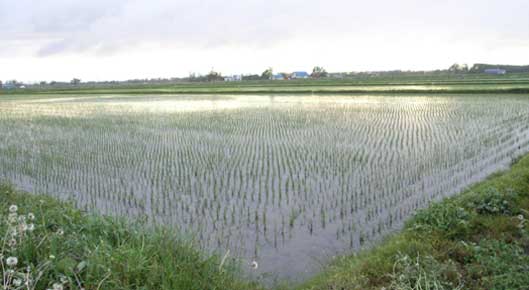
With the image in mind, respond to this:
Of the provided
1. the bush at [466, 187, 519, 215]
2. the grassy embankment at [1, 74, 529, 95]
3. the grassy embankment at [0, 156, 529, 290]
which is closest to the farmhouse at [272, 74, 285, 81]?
the grassy embankment at [1, 74, 529, 95]

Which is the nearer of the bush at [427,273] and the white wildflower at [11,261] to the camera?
the white wildflower at [11,261]

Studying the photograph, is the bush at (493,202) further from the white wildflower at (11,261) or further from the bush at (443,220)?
the white wildflower at (11,261)

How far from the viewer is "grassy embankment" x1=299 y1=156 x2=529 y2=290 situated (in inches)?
120

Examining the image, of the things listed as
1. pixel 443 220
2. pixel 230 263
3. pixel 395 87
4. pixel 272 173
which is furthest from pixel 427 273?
pixel 395 87

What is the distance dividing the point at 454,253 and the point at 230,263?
2.24 m

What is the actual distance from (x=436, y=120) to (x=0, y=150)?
599 inches

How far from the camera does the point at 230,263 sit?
3691 mm

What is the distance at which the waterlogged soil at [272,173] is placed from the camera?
5.02 m

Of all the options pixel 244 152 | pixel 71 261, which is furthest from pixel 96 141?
pixel 71 261

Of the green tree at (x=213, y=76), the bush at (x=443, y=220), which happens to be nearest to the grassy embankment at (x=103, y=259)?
the bush at (x=443, y=220)

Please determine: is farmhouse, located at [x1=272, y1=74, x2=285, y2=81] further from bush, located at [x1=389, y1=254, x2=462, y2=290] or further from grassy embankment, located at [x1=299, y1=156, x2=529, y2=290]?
bush, located at [x1=389, y1=254, x2=462, y2=290]

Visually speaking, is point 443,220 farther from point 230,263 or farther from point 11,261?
point 11,261

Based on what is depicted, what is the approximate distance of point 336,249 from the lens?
181 inches

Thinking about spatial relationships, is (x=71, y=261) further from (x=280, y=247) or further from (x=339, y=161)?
(x=339, y=161)
